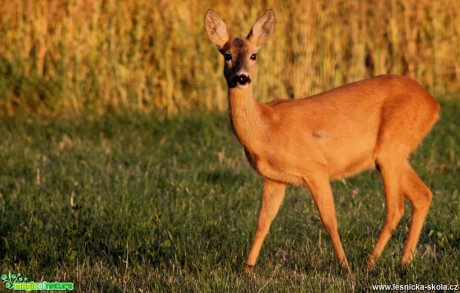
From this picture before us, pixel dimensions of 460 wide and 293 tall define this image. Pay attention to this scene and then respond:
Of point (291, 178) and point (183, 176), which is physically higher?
point (291, 178)

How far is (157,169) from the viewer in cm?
891

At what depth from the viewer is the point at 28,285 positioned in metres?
5.53

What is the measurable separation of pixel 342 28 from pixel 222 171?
4328 mm

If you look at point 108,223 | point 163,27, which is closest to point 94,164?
point 108,223

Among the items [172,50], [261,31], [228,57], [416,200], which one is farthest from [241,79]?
[172,50]

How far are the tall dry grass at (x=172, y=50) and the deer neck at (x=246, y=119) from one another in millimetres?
5762

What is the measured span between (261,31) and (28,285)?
2.30 meters

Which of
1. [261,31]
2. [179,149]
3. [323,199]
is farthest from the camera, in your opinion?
[179,149]

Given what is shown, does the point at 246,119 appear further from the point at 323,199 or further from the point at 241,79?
the point at 323,199

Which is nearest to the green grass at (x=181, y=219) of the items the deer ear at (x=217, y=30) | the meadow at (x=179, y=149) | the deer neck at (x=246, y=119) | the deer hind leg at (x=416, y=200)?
the meadow at (x=179, y=149)

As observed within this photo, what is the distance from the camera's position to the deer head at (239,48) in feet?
18.6

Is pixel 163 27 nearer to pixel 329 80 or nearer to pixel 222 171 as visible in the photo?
pixel 329 80

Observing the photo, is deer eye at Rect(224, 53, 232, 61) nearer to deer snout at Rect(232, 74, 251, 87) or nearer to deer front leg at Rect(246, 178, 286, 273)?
deer snout at Rect(232, 74, 251, 87)

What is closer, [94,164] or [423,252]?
[423,252]
